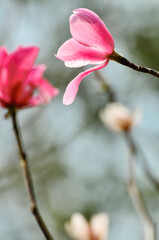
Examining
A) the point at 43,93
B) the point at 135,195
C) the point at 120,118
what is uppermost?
the point at 43,93

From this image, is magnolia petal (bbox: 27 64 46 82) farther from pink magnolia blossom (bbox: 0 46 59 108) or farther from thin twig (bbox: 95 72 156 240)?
thin twig (bbox: 95 72 156 240)

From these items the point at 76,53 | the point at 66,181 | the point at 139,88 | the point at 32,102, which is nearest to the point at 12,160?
the point at 66,181

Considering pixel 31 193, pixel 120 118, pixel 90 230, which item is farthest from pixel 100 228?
pixel 120 118

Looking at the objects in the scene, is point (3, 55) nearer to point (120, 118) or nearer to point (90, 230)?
point (90, 230)

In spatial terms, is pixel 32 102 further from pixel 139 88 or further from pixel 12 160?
pixel 139 88

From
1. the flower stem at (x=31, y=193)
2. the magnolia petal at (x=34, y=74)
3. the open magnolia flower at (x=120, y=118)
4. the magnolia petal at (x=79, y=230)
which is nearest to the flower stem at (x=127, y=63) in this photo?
the flower stem at (x=31, y=193)

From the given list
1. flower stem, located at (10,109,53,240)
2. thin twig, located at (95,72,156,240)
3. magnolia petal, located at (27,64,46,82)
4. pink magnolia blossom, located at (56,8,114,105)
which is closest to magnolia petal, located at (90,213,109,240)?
thin twig, located at (95,72,156,240)
